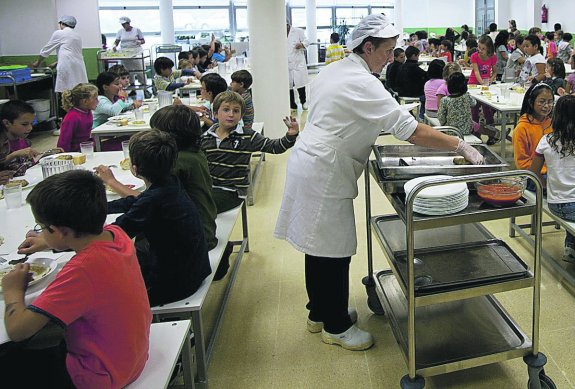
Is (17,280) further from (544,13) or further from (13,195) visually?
(544,13)

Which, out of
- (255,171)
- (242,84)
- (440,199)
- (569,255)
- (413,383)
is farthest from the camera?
(255,171)

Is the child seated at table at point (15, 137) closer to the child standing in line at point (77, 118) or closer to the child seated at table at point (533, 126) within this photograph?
the child standing in line at point (77, 118)

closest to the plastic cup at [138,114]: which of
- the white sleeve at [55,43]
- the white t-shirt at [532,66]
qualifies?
the white sleeve at [55,43]

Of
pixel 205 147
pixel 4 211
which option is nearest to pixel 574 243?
pixel 205 147

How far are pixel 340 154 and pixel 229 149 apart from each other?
97 cm

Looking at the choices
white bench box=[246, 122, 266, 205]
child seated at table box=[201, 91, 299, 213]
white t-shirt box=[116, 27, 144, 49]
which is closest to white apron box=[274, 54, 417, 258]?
child seated at table box=[201, 91, 299, 213]

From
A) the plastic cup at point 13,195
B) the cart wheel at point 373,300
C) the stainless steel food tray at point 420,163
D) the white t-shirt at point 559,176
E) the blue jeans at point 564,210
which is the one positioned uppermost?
the stainless steel food tray at point 420,163

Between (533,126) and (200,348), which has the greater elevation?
(533,126)

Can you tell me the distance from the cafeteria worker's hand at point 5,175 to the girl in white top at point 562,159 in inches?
106

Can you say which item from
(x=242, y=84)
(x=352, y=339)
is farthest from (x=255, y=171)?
(x=352, y=339)

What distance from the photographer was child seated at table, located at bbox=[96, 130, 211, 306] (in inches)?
77.3

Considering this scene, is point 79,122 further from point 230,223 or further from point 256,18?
point 256,18

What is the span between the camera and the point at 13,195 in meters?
2.36

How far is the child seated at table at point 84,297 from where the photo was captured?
136cm
